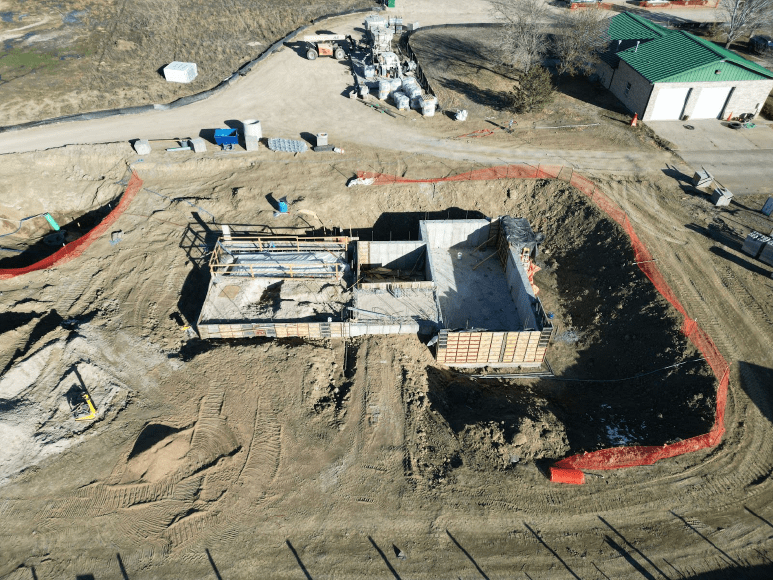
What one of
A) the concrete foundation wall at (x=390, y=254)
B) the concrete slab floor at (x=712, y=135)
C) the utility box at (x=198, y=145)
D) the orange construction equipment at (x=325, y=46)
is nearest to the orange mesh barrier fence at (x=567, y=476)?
the concrete foundation wall at (x=390, y=254)

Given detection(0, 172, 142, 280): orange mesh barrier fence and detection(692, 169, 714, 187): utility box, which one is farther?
detection(692, 169, 714, 187): utility box

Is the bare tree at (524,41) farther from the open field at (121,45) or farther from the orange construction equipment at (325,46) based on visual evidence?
the open field at (121,45)

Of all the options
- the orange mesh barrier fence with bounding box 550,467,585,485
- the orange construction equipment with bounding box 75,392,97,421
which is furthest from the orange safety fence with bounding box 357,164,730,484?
the orange construction equipment with bounding box 75,392,97,421

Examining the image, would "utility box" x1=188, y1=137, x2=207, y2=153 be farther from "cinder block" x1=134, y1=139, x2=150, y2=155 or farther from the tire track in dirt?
the tire track in dirt

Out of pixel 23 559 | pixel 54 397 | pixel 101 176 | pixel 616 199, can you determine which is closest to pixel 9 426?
pixel 54 397

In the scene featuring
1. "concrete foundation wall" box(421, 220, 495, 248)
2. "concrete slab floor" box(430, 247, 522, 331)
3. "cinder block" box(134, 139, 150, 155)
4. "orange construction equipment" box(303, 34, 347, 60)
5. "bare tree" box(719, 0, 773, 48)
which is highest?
"bare tree" box(719, 0, 773, 48)

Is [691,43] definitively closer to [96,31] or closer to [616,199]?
[616,199]

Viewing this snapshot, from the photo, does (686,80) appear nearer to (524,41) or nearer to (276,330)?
(524,41)
